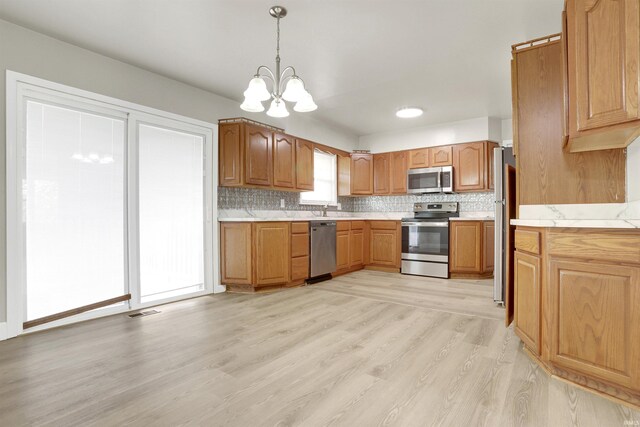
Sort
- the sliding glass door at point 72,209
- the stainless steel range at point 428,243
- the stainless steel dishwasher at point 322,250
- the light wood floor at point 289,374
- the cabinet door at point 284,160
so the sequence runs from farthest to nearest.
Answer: the stainless steel range at point 428,243
the stainless steel dishwasher at point 322,250
the cabinet door at point 284,160
the sliding glass door at point 72,209
the light wood floor at point 289,374

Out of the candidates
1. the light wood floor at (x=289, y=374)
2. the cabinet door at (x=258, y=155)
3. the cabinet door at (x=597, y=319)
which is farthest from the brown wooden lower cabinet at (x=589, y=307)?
the cabinet door at (x=258, y=155)

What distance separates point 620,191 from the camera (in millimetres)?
2020

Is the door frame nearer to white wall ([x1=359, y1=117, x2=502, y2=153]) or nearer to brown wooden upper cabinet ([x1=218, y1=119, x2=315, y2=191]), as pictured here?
brown wooden upper cabinet ([x1=218, y1=119, x2=315, y2=191])

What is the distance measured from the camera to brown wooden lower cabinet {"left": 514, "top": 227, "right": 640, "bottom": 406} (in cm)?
150

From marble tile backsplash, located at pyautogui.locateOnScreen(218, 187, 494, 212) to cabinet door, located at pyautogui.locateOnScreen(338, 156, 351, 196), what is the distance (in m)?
0.33

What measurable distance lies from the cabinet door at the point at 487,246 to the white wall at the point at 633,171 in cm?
276

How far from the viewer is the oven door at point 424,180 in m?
5.22

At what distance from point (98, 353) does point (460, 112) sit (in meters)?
5.08

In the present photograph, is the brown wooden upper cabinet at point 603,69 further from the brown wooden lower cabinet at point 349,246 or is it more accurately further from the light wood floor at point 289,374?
the brown wooden lower cabinet at point 349,246

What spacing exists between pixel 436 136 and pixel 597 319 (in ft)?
14.0

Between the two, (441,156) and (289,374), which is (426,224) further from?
(289,374)

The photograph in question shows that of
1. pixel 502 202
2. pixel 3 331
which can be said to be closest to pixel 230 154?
pixel 3 331

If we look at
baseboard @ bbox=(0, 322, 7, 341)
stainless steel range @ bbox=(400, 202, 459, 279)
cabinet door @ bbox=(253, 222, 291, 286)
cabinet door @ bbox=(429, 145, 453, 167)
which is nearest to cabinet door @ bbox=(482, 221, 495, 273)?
stainless steel range @ bbox=(400, 202, 459, 279)

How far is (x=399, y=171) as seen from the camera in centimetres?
568
